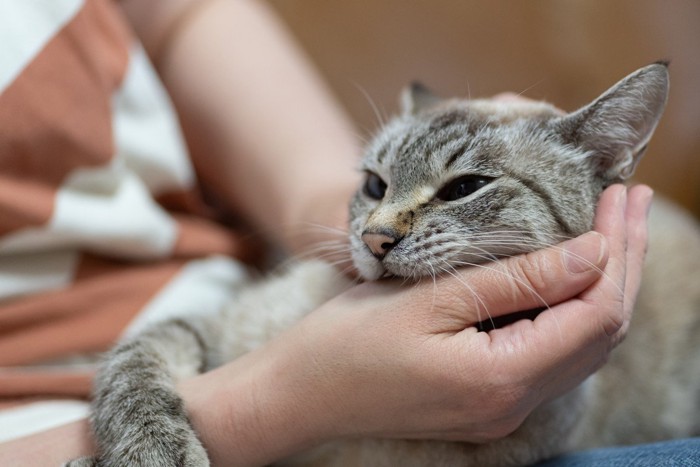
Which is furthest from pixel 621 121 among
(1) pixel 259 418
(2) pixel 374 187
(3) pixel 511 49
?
(3) pixel 511 49

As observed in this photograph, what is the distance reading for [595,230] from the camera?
992mm

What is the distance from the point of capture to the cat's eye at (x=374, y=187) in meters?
1.16

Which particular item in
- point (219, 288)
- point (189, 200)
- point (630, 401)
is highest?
point (189, 200)

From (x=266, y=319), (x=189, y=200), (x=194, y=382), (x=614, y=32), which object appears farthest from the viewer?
(x=614, y=32)

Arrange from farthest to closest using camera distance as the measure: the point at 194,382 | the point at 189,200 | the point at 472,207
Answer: the point at 189,200, the point at 194,382, the point at 472,207

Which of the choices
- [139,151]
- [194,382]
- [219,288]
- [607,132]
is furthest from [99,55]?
[607,132]

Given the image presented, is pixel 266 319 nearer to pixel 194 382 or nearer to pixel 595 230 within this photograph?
pixel 194 382

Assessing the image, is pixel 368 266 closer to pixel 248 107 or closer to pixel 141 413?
pixel 141 413

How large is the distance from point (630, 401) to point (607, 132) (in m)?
0.95

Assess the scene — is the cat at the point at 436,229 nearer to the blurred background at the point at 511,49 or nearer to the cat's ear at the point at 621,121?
the cat's ear at the point at 621,121

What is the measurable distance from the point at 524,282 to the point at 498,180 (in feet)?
0.59

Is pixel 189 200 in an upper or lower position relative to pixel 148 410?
upper

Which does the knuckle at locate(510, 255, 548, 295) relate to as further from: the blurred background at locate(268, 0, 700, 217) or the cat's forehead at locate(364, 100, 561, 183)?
the blurred background at locate(268, 0, 700, 217)

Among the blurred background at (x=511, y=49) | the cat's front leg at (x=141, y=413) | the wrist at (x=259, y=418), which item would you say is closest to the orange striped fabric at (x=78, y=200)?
the cat's front leg at (x=141, y=413)
